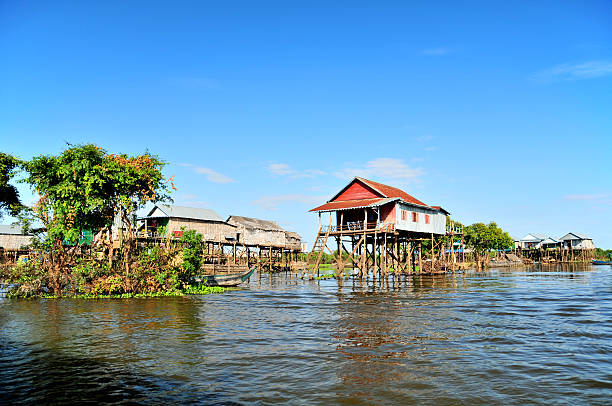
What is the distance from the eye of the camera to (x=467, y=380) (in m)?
7.88

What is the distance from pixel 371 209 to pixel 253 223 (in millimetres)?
27509

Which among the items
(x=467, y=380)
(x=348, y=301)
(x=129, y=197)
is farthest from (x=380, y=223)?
(x=467, y=380)

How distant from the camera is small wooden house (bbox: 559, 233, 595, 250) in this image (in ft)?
295

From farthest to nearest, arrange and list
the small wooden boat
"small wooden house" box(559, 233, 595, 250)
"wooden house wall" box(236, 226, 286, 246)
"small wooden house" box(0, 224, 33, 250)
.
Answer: "small wooden house" box(559, 233, 595, 250) → "wooden house wall" box(236, 226, 286, 246) → "small wooden house" box(0, 224, 33, 250) → the small wooden boat

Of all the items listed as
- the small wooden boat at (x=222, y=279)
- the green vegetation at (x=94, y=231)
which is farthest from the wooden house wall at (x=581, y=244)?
the green vegetation at (x=94, y=231)

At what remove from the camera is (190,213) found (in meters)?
49.8

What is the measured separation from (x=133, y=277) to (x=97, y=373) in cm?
1390

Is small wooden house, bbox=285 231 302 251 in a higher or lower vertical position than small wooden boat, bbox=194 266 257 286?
higher

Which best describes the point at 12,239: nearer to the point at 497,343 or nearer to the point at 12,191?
the point at 12,191

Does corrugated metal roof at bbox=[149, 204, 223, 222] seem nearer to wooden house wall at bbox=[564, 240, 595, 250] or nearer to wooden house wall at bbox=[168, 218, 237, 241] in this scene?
wooden house wall at bbox=[168, 218, 237, 241]

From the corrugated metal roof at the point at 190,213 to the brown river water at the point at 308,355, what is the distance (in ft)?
100

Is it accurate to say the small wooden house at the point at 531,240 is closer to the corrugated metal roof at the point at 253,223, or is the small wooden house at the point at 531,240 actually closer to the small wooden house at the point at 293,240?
the small wooden house at the point at 293,240

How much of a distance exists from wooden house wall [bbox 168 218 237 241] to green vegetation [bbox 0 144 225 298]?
24.6 metres

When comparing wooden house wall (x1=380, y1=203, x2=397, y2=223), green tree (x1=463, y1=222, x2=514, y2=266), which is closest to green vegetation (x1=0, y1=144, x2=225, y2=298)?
wooden house wall (x1=380, y1=203, x2=397, y2=223)
